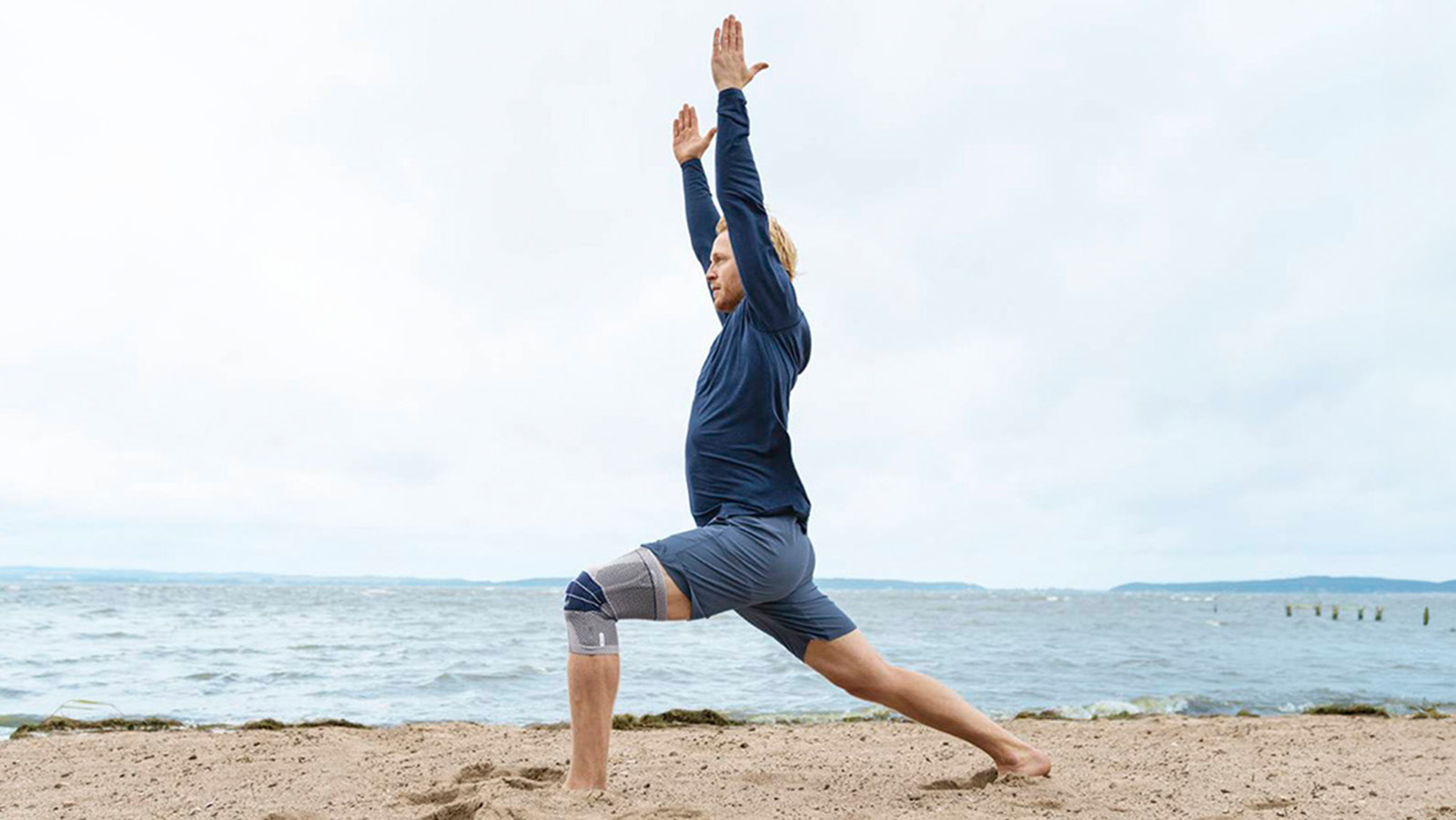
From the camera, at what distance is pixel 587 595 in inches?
134

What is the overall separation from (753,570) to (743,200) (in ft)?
4.09

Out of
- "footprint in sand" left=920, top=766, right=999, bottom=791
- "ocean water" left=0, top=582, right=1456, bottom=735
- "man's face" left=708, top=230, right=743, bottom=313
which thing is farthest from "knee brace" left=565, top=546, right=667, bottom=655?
"ocean water" left=0, top=582, right=1456, bottom=735

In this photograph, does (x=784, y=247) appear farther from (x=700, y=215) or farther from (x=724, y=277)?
(x=700, y=215)

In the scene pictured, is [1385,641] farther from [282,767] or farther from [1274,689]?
[282,767]

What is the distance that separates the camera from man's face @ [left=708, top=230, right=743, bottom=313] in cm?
388

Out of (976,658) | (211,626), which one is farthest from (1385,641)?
(211,626)

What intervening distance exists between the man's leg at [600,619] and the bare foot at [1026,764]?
62.6 inches

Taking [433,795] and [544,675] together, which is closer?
[433,795]

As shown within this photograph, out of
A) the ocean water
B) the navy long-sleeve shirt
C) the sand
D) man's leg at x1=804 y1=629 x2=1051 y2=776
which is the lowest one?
the ocean water

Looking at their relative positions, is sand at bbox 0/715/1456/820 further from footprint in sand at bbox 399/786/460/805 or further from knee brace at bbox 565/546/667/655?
knee brace at bbox 565/546/667/655

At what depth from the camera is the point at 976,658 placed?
56.9 ft

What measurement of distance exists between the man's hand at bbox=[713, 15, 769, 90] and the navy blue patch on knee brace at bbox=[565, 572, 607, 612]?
69.3 inches

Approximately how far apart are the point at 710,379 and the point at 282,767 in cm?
273

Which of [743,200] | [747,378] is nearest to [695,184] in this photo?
[743,200]
